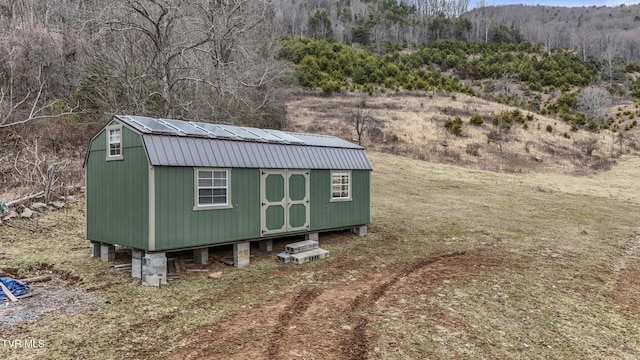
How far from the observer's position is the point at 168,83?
670 inches

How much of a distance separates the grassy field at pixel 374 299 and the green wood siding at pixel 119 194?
0.84 metres

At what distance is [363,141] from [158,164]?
2566 centimetres

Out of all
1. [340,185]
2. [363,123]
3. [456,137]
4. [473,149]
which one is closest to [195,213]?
[340,185]

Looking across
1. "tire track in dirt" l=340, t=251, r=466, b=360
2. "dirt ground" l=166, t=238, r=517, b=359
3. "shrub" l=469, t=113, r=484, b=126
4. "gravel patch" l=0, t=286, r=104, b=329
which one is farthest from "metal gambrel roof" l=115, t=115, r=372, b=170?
"shrub" l=469, t=113, r=484, b=126

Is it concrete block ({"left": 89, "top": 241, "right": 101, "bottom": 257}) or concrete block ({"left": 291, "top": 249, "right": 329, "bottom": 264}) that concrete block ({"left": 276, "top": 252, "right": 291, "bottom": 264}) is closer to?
concrete block ({"left": 291, "top": 249, "right": 329, "bottom": 264})

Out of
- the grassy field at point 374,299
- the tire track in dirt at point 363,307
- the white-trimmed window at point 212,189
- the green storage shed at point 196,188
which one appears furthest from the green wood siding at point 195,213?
the tire track in dirt at point 363,307

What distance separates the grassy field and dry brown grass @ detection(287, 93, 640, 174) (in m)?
15.8

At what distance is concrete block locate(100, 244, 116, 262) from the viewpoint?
380 inches

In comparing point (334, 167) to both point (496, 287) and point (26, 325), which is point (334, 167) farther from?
point (26, 325)

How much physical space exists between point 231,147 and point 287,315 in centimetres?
459

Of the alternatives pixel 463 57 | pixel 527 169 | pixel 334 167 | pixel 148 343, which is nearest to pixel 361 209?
pixel 334 167

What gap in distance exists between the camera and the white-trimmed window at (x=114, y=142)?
29.5 feet

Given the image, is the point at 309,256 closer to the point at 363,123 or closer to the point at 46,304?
the point at 46,304

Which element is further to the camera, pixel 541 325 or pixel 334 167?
pixel 334 167
